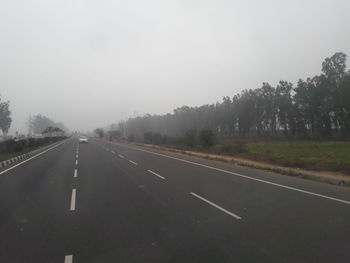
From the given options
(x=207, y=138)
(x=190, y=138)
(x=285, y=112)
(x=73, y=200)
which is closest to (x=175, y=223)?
(x=73, y=200)

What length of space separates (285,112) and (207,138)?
45554 mm

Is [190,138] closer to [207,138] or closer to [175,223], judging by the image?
[207,138]

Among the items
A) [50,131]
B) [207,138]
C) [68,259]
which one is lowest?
[68,259]

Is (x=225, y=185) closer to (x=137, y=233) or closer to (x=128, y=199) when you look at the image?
(x=128, y=199)

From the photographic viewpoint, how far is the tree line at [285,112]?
5312 cm

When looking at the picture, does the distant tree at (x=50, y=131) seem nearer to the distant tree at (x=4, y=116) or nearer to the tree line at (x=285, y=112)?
the distant tree at (x=4, y=116)

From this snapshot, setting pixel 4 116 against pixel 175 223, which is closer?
pixel 175 223

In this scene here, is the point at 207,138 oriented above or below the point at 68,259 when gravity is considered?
above

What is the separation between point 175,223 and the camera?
557 centimetres

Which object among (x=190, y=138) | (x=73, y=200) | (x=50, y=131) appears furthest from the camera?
(x=50, y=131)

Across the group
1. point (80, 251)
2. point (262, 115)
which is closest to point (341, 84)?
point (262, 115)

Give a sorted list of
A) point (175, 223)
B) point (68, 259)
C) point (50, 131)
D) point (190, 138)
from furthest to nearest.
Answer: point (50, 131)
point (190, 138)
point (175, 223)
point (68, 259)

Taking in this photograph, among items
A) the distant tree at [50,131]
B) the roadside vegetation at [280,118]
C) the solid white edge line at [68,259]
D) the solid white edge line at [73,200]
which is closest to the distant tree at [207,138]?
the roadside vegetation at [280,118]

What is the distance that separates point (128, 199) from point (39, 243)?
3221 millimetres
